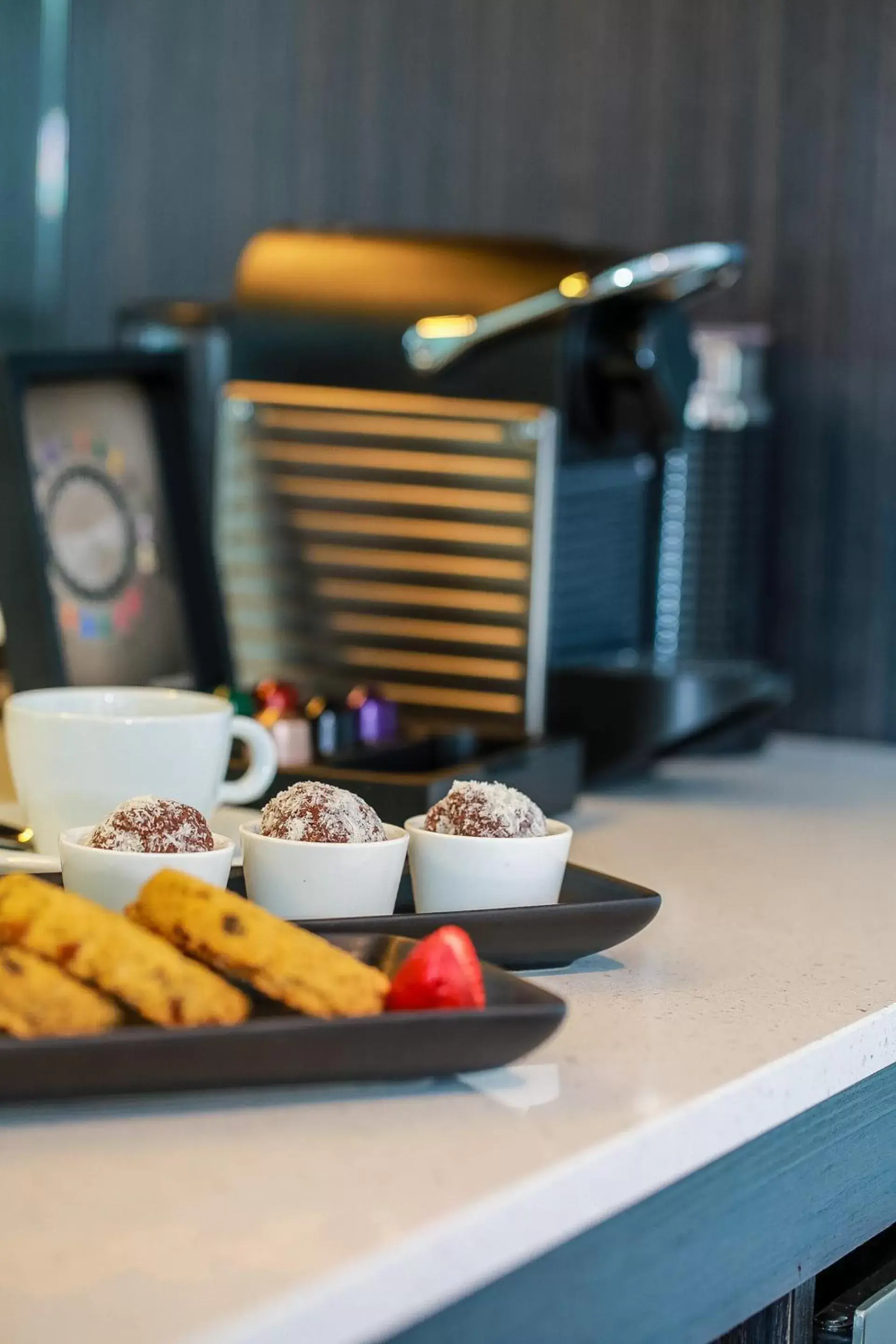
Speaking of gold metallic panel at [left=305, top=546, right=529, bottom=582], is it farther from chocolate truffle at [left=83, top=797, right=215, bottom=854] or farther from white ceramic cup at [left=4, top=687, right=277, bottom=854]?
chocolate truffle at [left=83, top=797, right=215, bottom=854]

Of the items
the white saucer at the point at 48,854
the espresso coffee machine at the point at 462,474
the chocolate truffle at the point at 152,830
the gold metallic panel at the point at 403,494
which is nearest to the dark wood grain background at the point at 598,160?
the espresso coffee machine at the point at 462,474

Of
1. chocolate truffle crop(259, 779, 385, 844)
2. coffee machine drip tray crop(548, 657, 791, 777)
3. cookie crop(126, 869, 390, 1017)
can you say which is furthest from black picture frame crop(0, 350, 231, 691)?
cookie crop(126, 869, 390, 1017)

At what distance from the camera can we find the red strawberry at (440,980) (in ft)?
2.21

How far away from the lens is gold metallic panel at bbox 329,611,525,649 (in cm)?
135

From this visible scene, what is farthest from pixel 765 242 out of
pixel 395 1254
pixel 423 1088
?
pixel 395 1254

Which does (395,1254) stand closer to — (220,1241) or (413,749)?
(220,1241)

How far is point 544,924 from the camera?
0.82m

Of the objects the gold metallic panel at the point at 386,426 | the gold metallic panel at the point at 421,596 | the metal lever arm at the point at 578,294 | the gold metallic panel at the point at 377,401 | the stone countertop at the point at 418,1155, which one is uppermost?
the metal lever arm at the point at 578,294

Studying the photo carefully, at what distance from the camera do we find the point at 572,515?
55.6 inches

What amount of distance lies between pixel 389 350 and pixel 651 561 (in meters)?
0.36

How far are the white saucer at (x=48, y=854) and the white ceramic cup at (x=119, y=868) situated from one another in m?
0.06

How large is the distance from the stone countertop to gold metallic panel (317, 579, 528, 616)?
43 cm

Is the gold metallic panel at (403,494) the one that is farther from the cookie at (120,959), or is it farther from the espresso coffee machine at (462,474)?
the cookie at (120,959)

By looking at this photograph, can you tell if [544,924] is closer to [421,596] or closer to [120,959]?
[120,959]
